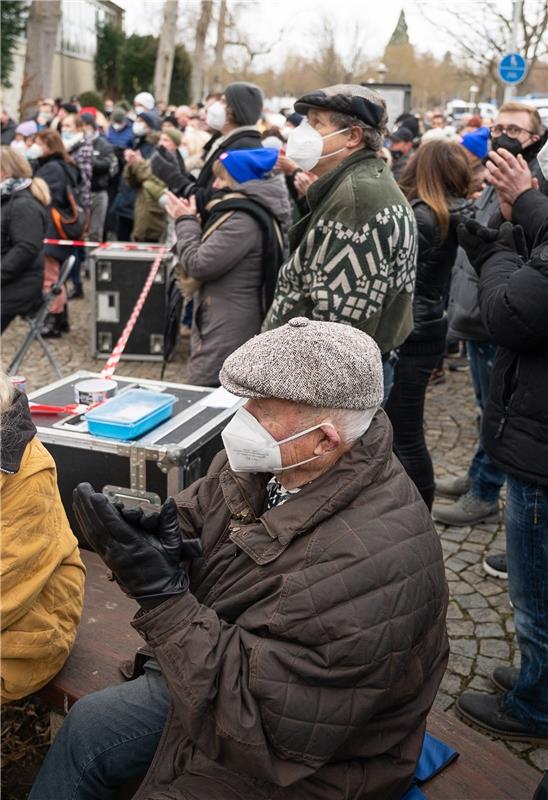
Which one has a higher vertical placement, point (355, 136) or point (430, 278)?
point (355, 136)

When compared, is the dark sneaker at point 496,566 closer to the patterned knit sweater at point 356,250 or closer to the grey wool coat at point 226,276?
the patterned knit sweater at point 356,250

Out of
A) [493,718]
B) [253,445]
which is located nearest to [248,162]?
[253,445]

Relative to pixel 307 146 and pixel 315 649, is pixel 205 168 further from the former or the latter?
pixel 315 649

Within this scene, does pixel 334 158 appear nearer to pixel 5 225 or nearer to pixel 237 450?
pixel 237 450

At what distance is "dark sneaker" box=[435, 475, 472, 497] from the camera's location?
5086 millimetres

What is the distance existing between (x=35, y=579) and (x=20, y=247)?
4.64 m

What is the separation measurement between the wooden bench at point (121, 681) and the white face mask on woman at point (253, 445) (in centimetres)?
93

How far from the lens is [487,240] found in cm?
294

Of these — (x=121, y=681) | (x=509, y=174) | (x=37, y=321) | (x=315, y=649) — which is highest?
(x=509, y=174)

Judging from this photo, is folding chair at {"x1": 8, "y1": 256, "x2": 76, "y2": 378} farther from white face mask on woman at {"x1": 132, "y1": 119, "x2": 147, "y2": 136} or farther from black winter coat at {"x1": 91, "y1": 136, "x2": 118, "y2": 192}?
white face mask on woman at {"x1": 132, "y1": 119, "x2": 147, "y2": 136}

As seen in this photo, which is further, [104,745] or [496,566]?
[496,566]

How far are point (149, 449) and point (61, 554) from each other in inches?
32.2

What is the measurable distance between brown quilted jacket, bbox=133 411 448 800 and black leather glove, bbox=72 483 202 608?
0.05 m

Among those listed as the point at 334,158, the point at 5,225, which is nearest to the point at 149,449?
the point at 334,158
